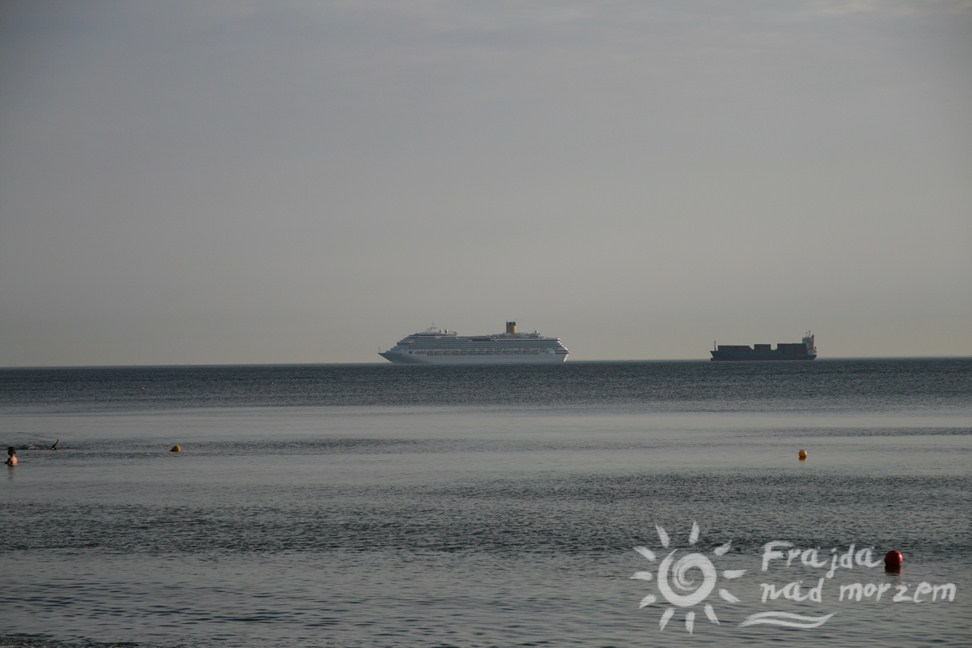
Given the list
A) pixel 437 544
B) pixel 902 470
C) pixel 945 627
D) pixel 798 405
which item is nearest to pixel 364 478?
pixel 437 544

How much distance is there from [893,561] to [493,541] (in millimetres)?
9674

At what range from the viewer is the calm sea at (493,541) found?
20922mm

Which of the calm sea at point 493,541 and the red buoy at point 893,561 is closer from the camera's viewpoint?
the calm sea at point 493,541

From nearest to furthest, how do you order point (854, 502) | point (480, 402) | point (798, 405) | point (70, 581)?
point (70, 581)
point (854, 502)
point (798, 405)
point (480, 402)

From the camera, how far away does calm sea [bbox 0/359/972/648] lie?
20922mm

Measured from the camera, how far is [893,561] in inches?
966

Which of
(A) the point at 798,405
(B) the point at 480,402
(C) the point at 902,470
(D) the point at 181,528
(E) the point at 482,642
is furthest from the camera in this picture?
(B) the point at 480,402

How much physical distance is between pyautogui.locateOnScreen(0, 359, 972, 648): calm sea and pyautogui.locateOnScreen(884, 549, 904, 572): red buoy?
0.17m

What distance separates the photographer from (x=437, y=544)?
94.9 feet

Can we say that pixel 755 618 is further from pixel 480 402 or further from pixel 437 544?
pixel 480 402

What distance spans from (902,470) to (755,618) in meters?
25.8

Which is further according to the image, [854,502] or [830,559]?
[854,502]

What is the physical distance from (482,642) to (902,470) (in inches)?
1167

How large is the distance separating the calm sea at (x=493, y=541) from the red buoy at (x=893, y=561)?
171 mm
